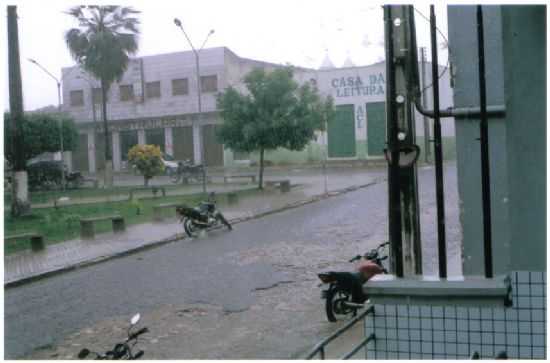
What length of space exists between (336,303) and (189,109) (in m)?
16.5

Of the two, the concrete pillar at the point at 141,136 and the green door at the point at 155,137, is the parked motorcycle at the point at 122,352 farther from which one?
the concrete pillar at the point at 141,136

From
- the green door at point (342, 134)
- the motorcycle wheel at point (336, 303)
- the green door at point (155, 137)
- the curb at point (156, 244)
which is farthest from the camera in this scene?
the green door at point (342, 134)

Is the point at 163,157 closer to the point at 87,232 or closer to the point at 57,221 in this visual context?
the point at 57,221

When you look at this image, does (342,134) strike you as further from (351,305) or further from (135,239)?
(351,305)

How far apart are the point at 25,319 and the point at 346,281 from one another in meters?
3.42

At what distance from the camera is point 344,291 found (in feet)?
20.4

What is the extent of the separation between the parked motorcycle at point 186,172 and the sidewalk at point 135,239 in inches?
129

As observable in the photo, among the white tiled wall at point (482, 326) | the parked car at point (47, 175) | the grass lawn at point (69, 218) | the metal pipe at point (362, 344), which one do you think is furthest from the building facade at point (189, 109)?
the white tiled wall at point (482, 326)

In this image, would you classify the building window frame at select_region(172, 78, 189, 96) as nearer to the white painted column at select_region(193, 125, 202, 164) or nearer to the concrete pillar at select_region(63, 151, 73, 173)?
the white painted column at select_region(193, 125, 202, 164)

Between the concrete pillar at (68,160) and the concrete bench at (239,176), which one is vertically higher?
the concrete pillar at (68,160)

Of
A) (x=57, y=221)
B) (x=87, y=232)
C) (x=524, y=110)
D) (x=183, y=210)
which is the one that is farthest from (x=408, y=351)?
(x=57, y=221)

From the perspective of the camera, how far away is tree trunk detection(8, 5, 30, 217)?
13534 millimetres

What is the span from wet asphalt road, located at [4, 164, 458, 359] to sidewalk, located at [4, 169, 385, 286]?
283 mm

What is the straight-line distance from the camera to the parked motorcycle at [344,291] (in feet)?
20.0
